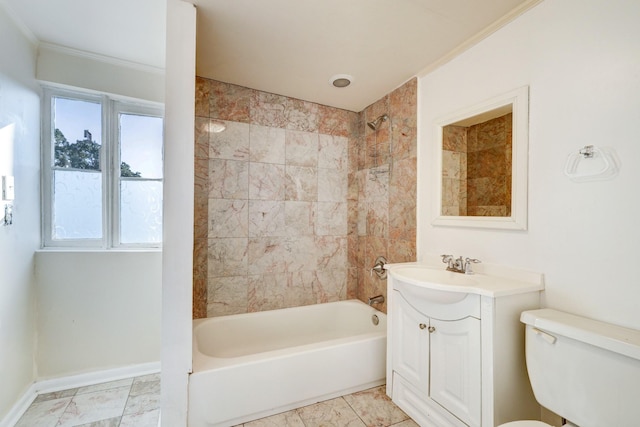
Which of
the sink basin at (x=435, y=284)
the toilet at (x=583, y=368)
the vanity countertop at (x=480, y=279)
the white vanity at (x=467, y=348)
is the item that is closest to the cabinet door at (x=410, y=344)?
the white vanity at (x=467, y=348)

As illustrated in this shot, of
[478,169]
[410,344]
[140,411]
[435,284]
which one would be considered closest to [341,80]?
[478,169]

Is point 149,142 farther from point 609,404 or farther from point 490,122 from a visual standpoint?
point 609,404

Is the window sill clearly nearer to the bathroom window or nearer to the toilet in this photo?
the bathroom window

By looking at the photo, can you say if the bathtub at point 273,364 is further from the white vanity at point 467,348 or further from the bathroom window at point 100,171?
the bathroom window at point 100,171

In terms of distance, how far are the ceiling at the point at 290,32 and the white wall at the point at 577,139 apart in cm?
22

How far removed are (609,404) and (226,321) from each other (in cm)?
218

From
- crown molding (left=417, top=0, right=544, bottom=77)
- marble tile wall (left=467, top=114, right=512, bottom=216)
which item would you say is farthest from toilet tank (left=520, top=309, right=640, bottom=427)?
crown molding (left=417, top=0, right=544, bottom=77)

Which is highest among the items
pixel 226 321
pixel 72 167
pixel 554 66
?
pixel 554 66

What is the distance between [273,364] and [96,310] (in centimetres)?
149

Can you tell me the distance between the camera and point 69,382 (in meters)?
1.92

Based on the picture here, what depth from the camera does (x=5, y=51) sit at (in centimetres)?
155

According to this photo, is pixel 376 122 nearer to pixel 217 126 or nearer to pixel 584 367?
pixel 217 126

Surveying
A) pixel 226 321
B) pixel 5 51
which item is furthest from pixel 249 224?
pixel 5 51

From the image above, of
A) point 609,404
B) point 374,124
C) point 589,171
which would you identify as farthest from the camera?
point 374,124
